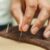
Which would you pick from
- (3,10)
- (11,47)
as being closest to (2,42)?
(11,47)

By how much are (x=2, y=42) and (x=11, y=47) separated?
2.1 inches

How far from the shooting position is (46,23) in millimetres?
649

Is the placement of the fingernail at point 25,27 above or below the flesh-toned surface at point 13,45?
above

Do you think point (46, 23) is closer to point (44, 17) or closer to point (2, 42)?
point (44, 17)

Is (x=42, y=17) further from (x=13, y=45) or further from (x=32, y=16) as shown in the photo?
(x=13, y=45)

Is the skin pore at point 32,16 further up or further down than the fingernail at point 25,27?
further up

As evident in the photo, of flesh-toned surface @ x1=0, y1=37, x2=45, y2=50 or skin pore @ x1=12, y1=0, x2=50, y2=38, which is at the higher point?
skin pore @ x1=12, y1=0, x2=50, y2=38

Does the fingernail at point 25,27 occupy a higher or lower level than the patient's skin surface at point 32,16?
lower

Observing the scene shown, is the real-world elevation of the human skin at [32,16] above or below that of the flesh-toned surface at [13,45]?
above

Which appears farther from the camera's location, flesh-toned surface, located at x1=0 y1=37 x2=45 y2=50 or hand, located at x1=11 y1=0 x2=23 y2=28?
hand, located at x1=11 y1=0 x2=23 y2=28

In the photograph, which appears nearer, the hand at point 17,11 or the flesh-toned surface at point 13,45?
the flesh-toned surface at point 13,45

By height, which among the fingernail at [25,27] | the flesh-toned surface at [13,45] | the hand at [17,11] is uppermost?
the hand at [17,11]

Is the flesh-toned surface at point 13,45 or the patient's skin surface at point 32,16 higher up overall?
the patient's skin surface at point 32,16

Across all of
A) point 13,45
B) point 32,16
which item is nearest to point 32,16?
point 32,16
